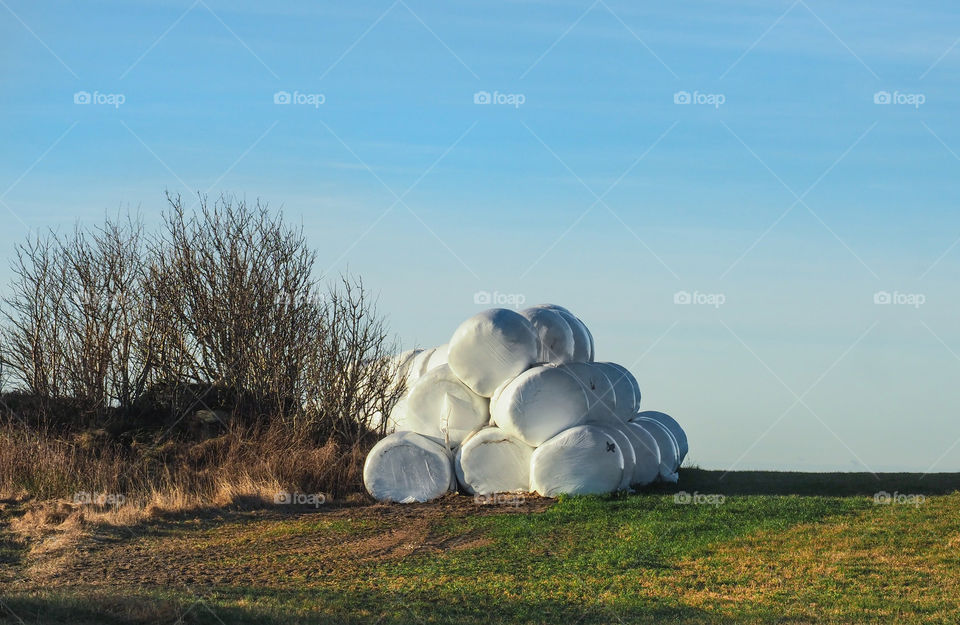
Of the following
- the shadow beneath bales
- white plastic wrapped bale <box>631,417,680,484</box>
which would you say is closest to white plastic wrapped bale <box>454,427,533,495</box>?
the shadow beneath bales

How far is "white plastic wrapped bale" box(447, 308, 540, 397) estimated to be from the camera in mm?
17594

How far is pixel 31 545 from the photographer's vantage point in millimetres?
14875

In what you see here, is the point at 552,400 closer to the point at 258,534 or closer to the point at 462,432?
the point at 462,432

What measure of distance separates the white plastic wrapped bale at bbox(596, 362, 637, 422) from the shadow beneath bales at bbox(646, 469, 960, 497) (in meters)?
1.60

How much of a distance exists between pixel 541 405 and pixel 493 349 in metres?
1.46

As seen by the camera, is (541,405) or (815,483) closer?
(541,405)

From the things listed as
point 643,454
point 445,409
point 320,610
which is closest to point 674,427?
point 643,454

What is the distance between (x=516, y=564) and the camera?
1244 centimetres

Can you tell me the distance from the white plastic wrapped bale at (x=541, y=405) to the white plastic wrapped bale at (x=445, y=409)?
3.39 ft

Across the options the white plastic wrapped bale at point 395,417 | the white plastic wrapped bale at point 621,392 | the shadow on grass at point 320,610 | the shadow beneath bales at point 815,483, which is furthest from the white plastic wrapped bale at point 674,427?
the shadow on grass at point 320,610

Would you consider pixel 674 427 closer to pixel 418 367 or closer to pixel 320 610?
pixel 418 367

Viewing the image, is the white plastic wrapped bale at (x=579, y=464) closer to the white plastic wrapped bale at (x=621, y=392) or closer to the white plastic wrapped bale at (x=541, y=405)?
the white plastic wrapped bale at (x=541, y=405)

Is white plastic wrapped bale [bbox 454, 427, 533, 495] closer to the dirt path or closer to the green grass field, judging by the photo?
the dirt path

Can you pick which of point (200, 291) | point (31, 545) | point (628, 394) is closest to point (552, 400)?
point (628, 394)
